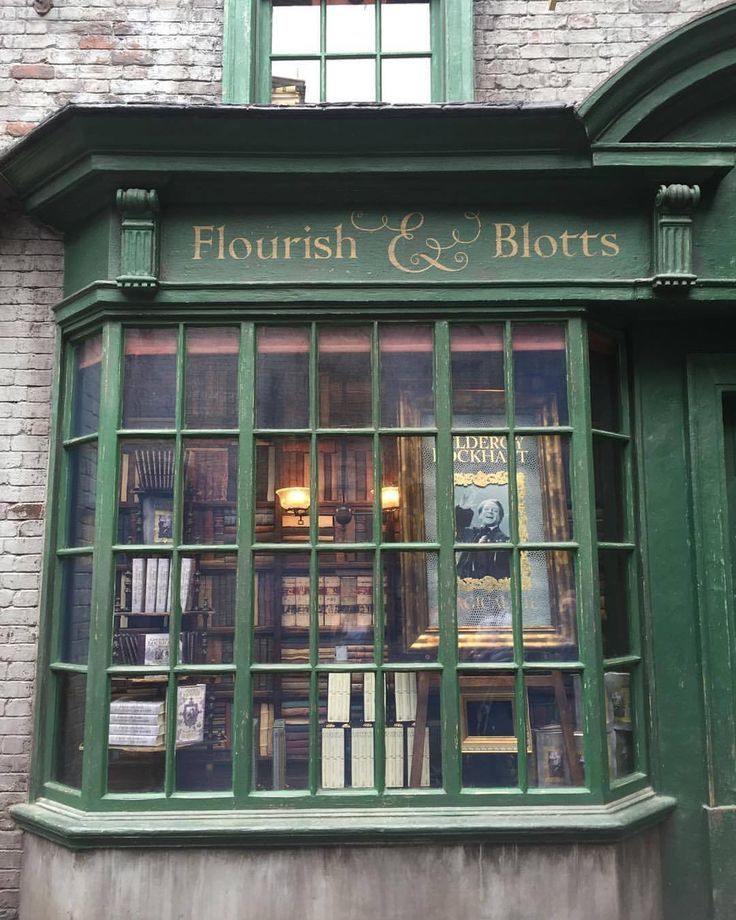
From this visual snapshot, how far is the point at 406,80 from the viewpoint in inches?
200

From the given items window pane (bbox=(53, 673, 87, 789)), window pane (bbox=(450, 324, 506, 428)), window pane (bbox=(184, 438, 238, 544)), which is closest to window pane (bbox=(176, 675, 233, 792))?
window pane (bbox=(53, 673, 87, 789))

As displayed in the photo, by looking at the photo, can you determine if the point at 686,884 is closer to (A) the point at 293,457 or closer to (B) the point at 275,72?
(A) the point at 293,457

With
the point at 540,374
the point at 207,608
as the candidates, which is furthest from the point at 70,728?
the point at 540,374

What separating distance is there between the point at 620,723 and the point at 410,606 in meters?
1.33

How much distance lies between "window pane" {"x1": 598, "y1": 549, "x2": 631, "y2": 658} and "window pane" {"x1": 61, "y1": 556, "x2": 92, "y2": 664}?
2781 mm

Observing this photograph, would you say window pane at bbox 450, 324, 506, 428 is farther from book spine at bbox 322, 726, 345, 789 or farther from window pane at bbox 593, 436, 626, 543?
book spine at bbox 322, 726, 345, 789

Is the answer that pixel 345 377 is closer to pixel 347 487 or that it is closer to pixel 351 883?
Answer: pixel 347 487

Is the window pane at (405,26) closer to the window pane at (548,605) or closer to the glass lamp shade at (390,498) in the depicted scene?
the glass lamp shade at (390,498)

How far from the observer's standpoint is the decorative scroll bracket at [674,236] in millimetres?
4449

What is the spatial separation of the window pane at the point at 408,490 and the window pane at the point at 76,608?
1648 millimetres

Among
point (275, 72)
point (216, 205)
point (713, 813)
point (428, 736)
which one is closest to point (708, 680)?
point (713, 813)

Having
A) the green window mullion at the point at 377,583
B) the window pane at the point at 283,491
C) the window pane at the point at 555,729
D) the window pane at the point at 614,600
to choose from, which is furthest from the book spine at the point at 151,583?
the window pane at the point at 614,600

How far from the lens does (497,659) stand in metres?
4.33

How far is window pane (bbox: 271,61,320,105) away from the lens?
5.05 m
